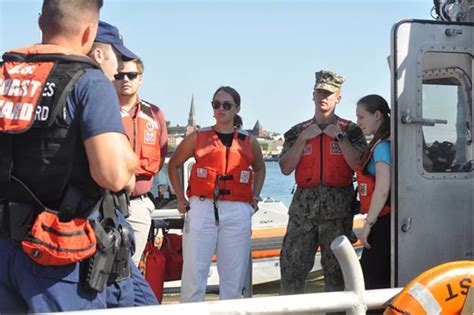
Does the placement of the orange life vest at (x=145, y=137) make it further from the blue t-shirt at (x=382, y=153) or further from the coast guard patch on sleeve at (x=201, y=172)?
the blue t-shirt at (x=382, y=153)

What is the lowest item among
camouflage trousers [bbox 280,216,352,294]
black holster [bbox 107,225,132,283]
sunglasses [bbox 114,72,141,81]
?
camouflage trousers [bbox 280,216,352,294]

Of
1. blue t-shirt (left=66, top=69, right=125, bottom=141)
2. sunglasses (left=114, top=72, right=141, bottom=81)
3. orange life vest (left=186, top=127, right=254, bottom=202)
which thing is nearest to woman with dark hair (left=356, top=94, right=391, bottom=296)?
orange life vest (left=186, top=127, right=254, bottom=202)

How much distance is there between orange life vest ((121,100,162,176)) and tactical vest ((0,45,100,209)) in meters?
1.76

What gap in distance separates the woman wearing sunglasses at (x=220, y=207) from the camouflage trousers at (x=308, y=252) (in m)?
0.29

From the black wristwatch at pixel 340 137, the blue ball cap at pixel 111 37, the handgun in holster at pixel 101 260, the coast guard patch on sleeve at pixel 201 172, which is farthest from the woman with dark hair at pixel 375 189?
the handgun in holster at pixel 101 260

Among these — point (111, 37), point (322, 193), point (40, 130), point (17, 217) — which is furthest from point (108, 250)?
point (322, 193)

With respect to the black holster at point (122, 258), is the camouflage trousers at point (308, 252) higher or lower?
lower

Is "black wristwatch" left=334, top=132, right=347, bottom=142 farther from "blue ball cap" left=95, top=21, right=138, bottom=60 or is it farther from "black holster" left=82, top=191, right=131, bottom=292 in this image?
"black holster" left=82, top=191, right=131, bottom=292

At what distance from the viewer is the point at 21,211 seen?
2207 millimetres

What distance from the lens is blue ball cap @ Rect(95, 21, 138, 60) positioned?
2.89 meters

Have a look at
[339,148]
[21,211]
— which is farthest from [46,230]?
[339,148]

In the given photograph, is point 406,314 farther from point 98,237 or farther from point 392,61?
point 392,61

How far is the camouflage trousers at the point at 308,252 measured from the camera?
4375 millimetres

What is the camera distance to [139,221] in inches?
160
